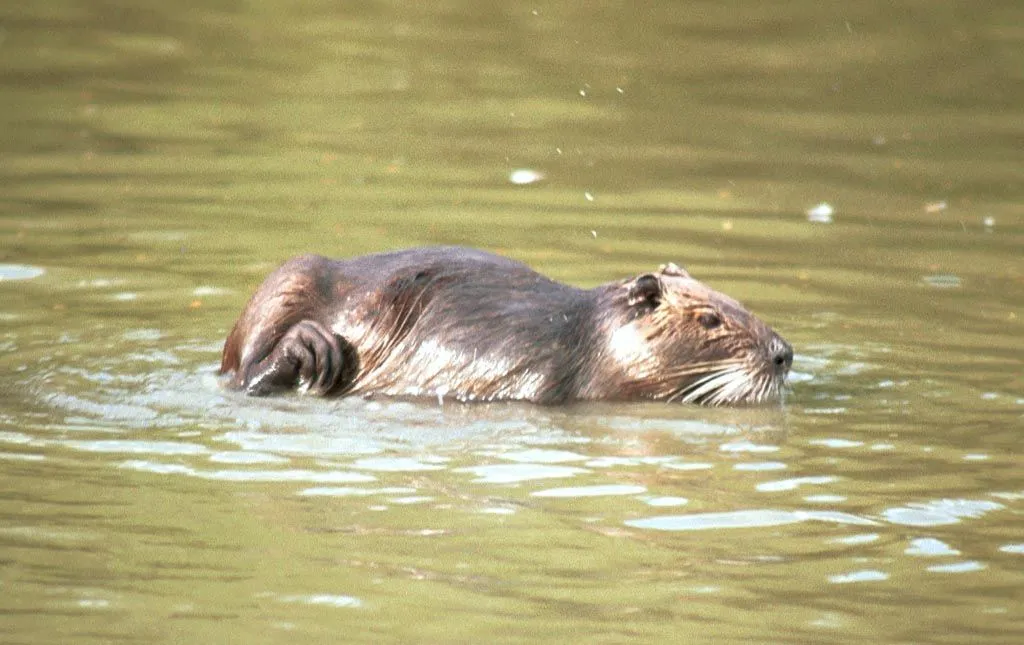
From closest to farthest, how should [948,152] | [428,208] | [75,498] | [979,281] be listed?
1. [75,498]
2. [979,281]
3. [428,208]
4. [948,152]

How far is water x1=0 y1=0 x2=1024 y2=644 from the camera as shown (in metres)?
6.51

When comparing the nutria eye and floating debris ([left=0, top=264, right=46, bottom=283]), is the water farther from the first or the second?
the nutria eye

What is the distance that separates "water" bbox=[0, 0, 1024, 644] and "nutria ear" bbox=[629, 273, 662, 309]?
51cm

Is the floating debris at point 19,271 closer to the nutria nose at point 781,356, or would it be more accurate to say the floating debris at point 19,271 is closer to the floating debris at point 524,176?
the floating debris at point 524,176

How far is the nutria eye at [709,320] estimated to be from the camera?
9.36m

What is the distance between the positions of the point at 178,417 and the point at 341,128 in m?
7.31

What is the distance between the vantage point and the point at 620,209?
1337cm

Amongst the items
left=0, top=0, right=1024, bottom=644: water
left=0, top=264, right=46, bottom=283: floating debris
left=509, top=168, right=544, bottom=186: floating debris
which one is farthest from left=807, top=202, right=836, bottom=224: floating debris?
left=0, top=264, right=46, bottom=283: floating debris

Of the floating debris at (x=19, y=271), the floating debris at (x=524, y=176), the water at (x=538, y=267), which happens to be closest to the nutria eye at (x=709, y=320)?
the water at (x=538, y=267)

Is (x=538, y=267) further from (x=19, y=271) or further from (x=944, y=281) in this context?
(x=19, y=271)

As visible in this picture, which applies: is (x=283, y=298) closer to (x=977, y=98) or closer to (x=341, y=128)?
(x=341, y=128)

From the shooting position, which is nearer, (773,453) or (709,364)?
(773,453)

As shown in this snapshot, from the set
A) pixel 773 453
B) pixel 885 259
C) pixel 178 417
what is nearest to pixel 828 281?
pixel 885 259

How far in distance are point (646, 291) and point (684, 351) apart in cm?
31
